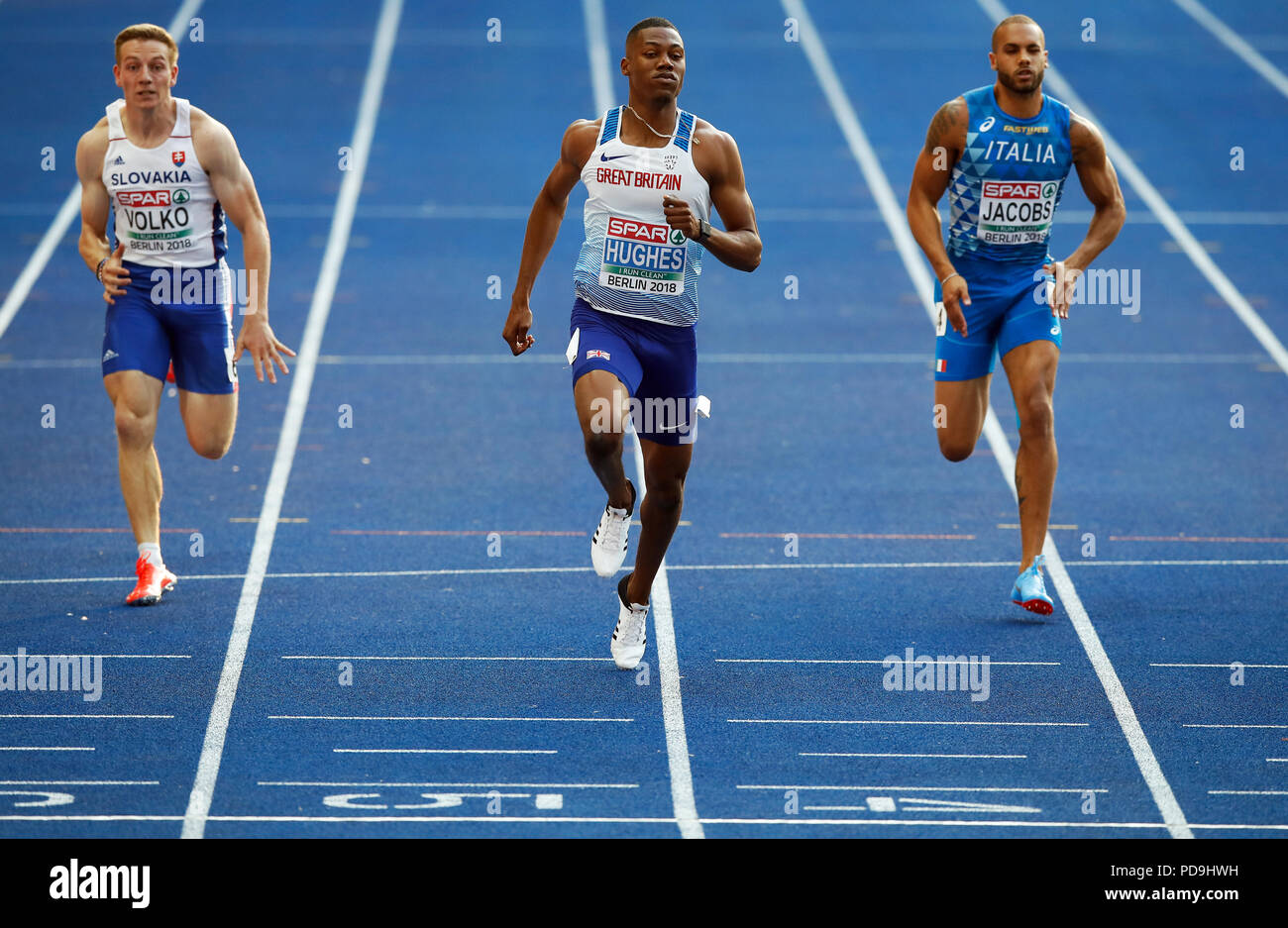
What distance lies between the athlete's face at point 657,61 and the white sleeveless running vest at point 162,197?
1.79m

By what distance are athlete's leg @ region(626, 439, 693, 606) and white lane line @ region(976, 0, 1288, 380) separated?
5.87 metres

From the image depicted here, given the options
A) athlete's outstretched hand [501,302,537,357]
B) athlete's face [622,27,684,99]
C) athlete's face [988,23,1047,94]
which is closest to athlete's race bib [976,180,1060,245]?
athlete's face [988,23,1047,94]

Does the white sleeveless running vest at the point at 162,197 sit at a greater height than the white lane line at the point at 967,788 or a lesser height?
greater

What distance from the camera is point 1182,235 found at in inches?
520

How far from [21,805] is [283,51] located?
1326cm

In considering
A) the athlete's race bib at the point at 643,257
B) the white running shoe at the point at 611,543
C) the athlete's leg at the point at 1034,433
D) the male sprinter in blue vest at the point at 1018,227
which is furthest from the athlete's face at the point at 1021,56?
the white running shoe at the point at 611,543

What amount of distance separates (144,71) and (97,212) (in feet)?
1.89

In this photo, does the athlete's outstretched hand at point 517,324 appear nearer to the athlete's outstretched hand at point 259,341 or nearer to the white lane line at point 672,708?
the white lane line at point 672,708

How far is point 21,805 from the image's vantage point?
460 cm

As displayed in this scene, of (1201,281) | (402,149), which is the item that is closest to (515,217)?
(402,149)

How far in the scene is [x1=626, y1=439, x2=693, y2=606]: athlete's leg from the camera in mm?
5742

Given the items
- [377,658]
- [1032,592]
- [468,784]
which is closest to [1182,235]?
[1032,592]

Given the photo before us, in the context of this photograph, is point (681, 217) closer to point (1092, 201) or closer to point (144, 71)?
point (1092, 201)

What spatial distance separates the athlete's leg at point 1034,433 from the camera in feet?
20.7
